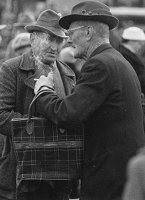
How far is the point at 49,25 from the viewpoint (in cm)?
627

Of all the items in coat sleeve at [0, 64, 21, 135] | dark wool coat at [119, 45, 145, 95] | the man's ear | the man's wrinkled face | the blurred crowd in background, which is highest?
the man's ear

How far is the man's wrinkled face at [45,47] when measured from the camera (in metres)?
6.20

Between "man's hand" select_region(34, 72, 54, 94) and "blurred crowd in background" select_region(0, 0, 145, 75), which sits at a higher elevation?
"man's hand" select_region(34, 72, 54, 94)

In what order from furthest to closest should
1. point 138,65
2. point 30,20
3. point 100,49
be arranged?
point 30,20
point 138,65
point 100,49

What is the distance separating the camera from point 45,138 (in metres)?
5.68

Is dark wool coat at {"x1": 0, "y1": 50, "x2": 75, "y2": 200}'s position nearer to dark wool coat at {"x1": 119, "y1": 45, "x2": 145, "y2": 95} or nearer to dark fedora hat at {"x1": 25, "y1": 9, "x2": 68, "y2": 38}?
dark fedora hat at {"x1": 25, "y1": 9, "x2": 68, "y2": 38}

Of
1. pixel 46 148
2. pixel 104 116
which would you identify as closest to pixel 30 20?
pixel 46 148

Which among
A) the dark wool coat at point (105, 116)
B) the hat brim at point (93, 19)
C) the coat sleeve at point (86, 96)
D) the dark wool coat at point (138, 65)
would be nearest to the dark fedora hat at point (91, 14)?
the hat brim at point (93, 19)

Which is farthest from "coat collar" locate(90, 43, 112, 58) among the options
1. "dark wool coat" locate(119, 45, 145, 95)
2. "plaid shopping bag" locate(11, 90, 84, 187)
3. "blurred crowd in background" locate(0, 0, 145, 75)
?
"blurred crowd in background" locate(0, 0, 145, 75)

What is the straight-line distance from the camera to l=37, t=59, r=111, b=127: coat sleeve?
5379 mm

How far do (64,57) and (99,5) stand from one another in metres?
5.24

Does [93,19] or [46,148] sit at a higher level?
[93,19]

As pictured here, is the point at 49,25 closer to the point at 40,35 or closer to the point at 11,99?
the point at 40,35

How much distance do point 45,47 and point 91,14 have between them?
646 mm
